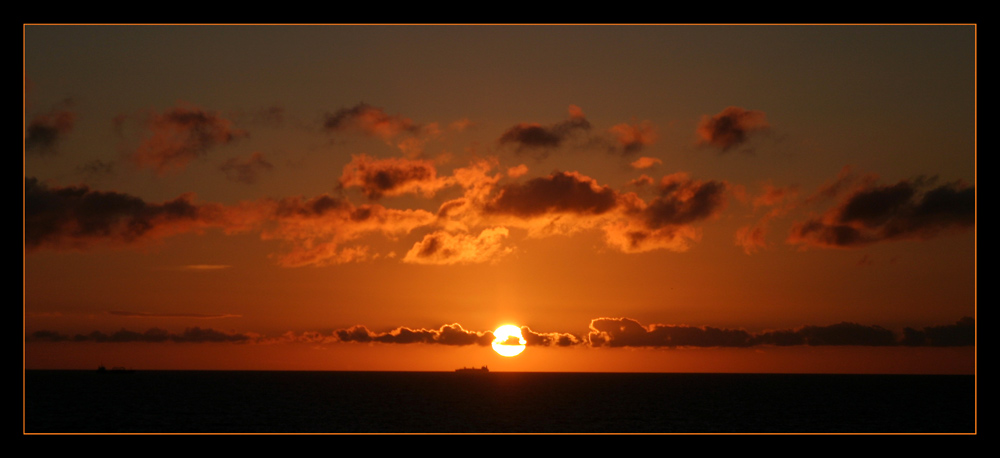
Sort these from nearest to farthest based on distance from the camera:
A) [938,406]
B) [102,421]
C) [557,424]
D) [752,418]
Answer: [557,424]
[102,421]
[752,418]
[938,406]

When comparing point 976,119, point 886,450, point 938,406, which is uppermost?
point 976,119

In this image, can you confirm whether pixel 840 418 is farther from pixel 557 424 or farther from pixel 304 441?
pixel 304 441

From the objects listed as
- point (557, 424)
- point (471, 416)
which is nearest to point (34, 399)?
point (471, 416)

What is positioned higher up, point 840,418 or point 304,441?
point 304,441

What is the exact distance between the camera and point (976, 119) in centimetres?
4944

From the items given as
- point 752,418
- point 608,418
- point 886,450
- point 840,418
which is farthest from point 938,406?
point 886,450

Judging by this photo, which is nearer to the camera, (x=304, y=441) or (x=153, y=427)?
(x=304, y=441)

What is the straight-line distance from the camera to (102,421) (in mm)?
128750

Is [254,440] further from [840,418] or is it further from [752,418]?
[840,418]
